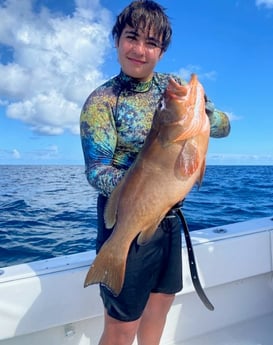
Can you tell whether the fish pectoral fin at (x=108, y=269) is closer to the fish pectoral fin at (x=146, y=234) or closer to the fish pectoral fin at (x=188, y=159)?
the fish pectoral fin at (x=146, y=234)

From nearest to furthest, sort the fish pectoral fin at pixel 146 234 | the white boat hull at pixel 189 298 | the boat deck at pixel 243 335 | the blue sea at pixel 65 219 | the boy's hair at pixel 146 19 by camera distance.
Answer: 1. the fish pectoral fin at pixel 146 234
2. the boy's hair at pixel 146 19
3. the white boat hull at pixel 189 298
4. the boat deck at pixel 243 335
5. the blue sea at pixel 65 219

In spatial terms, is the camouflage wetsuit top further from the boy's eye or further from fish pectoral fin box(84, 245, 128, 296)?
fish pectoral fin box(84, 245, 128, 296)

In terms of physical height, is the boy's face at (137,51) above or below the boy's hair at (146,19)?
below

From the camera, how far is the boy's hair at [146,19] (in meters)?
1.99

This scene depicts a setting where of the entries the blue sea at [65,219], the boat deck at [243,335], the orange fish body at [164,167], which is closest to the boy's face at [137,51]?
the orange fish body at [164,167]

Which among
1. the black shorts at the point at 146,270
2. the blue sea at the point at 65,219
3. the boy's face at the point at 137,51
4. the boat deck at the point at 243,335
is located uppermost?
the boy's face at the point at 137,51

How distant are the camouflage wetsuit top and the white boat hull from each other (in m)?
0.95

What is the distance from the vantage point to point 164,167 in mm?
1584

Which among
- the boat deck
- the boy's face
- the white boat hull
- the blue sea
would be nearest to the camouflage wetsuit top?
the boy's face

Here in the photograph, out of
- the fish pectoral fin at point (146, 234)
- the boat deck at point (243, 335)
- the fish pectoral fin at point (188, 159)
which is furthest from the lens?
the boat deck at point (243, 335)

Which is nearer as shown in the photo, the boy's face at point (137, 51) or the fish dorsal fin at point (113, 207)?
the fish dorsal fin at point (113, 207)

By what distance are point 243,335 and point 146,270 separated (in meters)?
1.58

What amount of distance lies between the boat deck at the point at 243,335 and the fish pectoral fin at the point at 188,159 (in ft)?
6.70

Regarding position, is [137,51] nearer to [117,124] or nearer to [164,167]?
[117,124]
